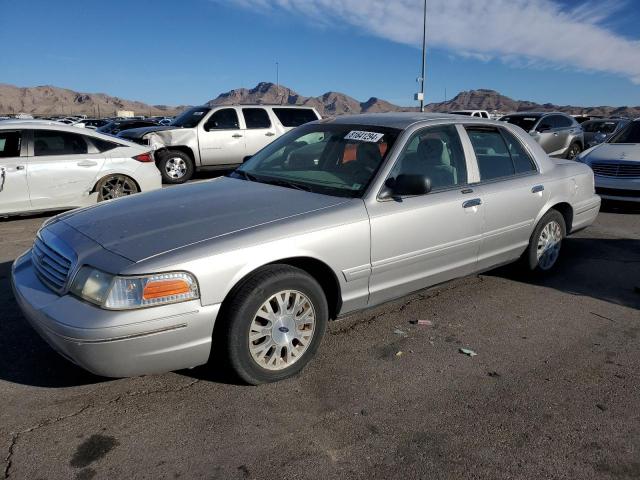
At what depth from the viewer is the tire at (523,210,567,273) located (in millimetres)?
4930

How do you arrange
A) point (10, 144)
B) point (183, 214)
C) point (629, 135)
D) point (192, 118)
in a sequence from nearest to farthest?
point (183, 214), point (10, 144), point (629, 135), point (192, 118)

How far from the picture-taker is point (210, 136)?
11711mm

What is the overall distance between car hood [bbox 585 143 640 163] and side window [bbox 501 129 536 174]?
466cm

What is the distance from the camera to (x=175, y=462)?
99.2 inches

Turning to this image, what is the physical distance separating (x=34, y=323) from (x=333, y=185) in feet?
6.74

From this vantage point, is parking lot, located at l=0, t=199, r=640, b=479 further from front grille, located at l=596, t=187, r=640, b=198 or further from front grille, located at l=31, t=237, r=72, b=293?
front grille, located at l=596, t=187, r=640, b=198

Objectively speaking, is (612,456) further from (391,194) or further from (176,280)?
(176,280)

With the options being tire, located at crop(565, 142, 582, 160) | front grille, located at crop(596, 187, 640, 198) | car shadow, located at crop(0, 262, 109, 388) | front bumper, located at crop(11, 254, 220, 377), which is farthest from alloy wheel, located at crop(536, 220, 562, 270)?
tire, located at crop(565, 142, 582, 160)

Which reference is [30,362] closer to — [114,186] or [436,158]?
[436,158]

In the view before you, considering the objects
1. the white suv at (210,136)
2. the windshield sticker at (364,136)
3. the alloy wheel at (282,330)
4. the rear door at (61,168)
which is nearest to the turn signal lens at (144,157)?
the rear door at (61,168)

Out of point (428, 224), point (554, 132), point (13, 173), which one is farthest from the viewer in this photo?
point (554, 132)

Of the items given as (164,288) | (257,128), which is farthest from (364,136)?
(257,128)

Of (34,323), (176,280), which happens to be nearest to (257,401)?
(176,280)

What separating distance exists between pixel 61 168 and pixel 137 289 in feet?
17.9
